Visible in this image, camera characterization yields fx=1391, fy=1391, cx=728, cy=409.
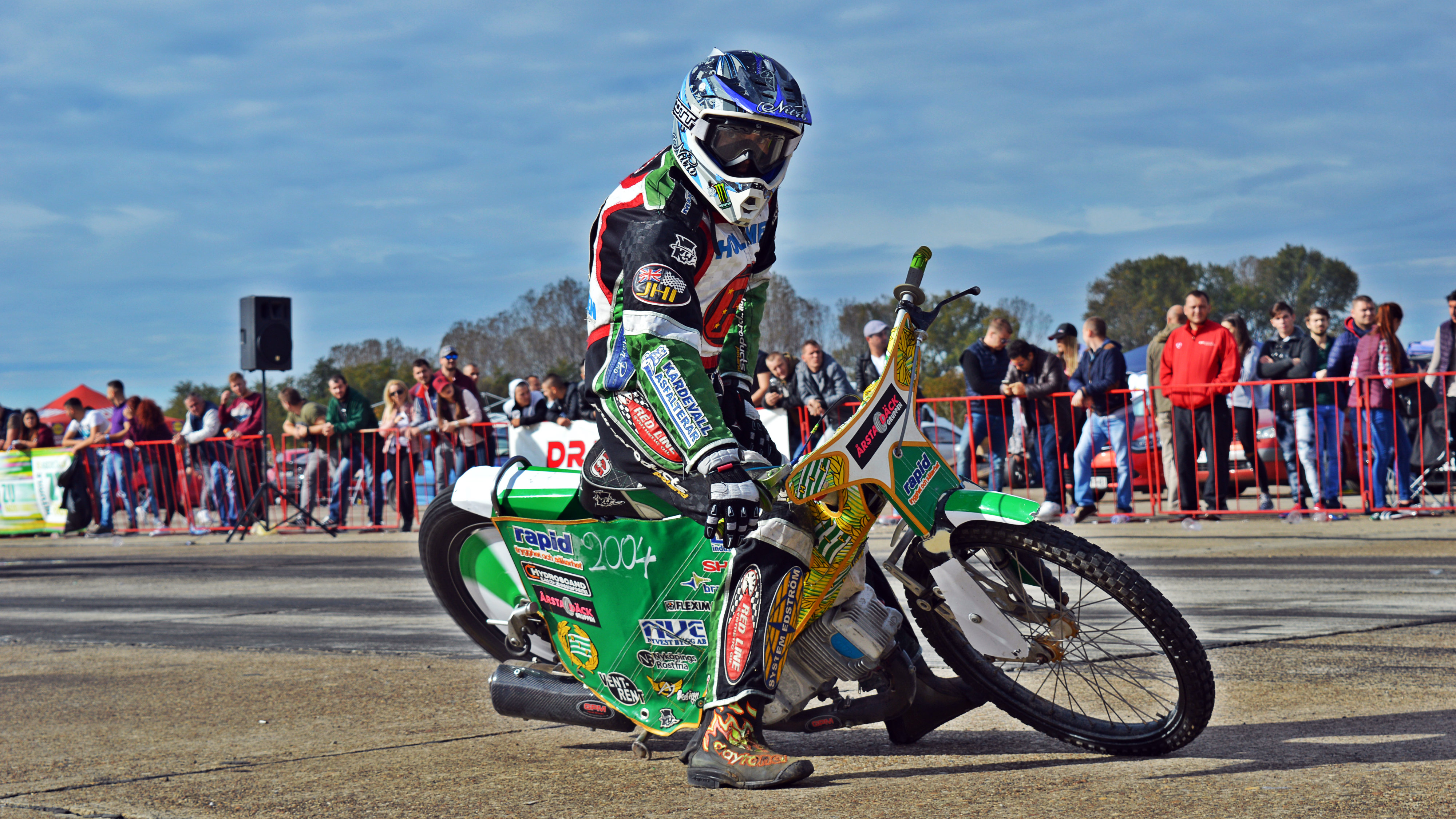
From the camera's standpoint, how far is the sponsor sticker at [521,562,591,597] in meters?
4.25

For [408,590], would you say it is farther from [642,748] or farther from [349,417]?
[349,417]

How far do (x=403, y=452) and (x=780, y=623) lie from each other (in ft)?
43.2

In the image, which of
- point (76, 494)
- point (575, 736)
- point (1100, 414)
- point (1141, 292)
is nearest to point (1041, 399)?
point (1100, 414)

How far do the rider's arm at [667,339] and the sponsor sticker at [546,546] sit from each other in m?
0.59

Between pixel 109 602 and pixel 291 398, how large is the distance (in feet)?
30.7

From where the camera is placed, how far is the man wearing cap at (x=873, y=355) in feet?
38.3

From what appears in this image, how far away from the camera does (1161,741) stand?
3.74 m

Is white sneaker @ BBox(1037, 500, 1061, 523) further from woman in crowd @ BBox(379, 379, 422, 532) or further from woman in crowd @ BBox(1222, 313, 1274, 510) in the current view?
woman in crowd @ BBox(379, 379, 422, 532)

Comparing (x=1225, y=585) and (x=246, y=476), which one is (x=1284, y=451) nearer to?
(x=1225, y=585)

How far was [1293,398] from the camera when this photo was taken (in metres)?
12.8

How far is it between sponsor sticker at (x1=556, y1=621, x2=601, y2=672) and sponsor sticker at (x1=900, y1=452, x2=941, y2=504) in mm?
1100

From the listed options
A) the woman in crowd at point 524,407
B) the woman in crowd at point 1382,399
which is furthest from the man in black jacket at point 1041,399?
the woman in crowd at point 524,407

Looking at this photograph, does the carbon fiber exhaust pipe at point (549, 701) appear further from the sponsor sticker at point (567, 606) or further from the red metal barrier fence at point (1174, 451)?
the red metal barrier fence at point (1174, 451)

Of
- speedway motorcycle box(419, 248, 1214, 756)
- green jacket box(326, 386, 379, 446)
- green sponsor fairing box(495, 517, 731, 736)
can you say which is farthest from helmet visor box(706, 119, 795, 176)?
green jacket box(326, 386, 379, 446)
